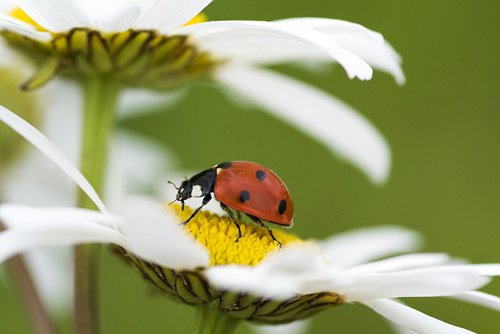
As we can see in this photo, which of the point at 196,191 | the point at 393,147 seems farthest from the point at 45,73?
the point at 393,147

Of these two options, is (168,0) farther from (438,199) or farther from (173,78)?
(438,199)

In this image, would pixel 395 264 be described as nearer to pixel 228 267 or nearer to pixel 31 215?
pixel 228 267

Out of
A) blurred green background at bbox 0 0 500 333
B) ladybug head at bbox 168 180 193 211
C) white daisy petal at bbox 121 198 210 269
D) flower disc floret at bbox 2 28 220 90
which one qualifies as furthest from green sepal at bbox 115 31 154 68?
blurred green background at bbox 0 0 500 333

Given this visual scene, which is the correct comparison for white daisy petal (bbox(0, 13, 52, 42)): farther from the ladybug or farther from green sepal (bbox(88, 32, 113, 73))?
the ladybug

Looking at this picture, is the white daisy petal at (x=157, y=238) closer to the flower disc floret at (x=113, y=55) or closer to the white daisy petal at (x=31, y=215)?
the white daisy petal at (x=31, y=215)

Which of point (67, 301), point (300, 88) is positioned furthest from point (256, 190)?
point (67, 301)
